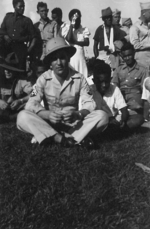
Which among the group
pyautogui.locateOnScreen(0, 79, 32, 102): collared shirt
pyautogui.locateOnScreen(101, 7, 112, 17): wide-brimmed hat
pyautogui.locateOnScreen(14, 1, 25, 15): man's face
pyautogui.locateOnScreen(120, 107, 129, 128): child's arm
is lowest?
pyautogui.locateOnScreen(120, 107, 129, 128): child's arm

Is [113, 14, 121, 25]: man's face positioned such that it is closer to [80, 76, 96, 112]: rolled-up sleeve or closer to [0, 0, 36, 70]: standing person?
[0, 0, 36, 70]: standing person

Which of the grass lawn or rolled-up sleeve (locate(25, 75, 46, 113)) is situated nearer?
the grass lawn

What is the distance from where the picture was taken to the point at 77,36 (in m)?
6.92

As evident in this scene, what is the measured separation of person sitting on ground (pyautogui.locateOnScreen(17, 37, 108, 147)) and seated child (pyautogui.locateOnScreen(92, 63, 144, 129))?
622 millimetres

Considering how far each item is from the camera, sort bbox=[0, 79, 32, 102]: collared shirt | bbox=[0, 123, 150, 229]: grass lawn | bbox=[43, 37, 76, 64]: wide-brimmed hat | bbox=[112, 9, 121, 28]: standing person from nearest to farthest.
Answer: bbox=[0, 123, 150, 229]: grass lawn, bbox=[43, 37, 76, 64]: wide-brimmed hat, bbox=[0, 79, 32, 102]: collared shirt, bbox=[112, 9, 121, 28]: standing person

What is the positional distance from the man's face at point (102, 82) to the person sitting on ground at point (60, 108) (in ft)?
2.00

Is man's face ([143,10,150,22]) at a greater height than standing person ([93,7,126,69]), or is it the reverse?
man's face ([143,10,150,22])

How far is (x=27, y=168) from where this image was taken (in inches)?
147

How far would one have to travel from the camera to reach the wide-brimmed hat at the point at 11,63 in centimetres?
603

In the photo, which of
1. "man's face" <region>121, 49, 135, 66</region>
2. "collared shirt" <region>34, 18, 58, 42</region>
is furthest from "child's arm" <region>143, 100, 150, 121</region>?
"collared shirt" <region>34, 18, 58, 42</region>

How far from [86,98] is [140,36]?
9.73 feet

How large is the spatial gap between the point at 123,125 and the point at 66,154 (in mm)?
1365

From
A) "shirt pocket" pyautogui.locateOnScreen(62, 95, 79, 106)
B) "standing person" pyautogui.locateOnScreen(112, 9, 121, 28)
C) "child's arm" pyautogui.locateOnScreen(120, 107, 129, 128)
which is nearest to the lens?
"shirt pocket" pyautogui.locateOnScreen(62, 95, 79, 106)

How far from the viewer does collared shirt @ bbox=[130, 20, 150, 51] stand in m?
6.91
